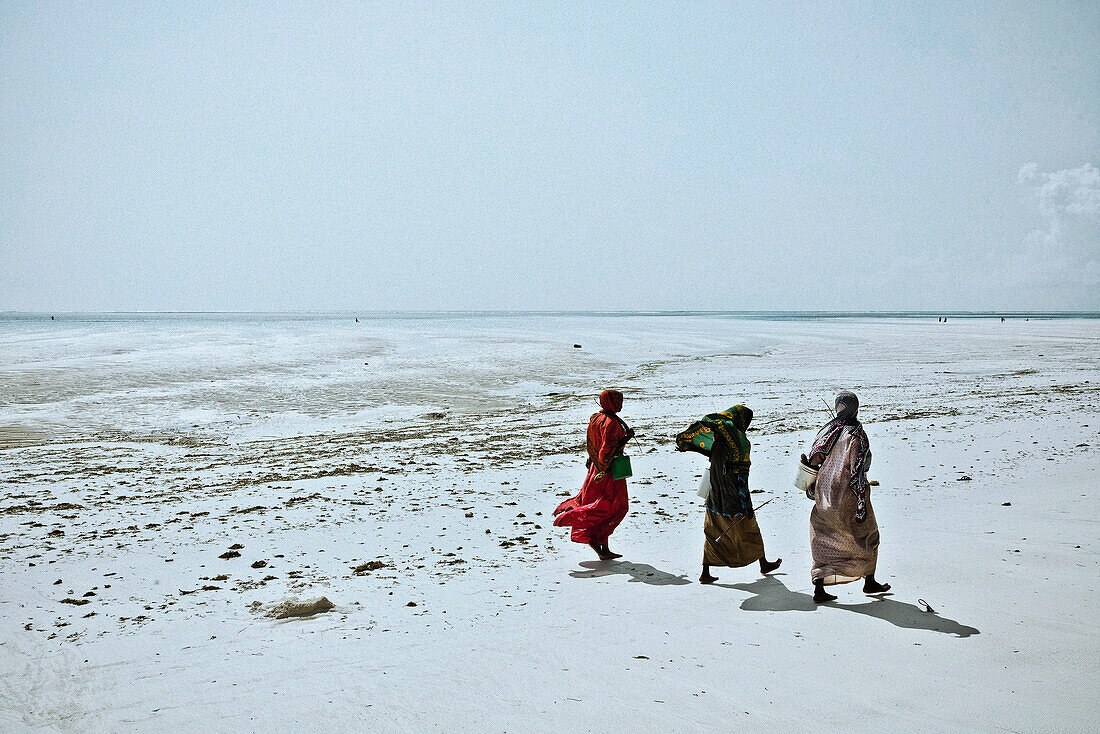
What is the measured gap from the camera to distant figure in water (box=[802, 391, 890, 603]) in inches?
228

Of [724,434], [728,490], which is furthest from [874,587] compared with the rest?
[724,434]

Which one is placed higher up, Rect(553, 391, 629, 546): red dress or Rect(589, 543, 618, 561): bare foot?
Rect(553, 391, 629, 546): red dress


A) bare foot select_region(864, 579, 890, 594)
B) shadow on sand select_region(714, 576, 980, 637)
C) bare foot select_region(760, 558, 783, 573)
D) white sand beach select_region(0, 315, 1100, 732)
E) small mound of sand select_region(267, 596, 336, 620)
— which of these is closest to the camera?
white sand beach select_region(0, 315, 1100, 732)

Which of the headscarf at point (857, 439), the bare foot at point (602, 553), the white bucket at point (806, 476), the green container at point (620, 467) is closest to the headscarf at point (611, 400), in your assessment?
the green container at point (620, 467)

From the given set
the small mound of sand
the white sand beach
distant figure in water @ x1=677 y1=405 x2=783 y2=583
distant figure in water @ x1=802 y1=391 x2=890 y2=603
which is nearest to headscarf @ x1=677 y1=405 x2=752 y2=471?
distant figure in water @ x1=677 y1=405 x2=783 y2=583

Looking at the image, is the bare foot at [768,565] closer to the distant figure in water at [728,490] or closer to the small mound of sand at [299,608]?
the distant figure in water at [728,490]

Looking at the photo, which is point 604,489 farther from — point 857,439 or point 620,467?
point 857,439

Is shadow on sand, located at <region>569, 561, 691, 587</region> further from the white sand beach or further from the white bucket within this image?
the white bucket

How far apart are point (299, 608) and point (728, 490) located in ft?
12.3

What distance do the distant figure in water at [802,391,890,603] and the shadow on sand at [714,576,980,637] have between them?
0.17 metres

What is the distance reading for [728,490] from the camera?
643 cm

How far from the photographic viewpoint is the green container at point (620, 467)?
7.24m

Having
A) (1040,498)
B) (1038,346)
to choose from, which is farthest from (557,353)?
(1040,498)

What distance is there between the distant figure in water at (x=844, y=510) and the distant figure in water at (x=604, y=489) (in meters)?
1.98
